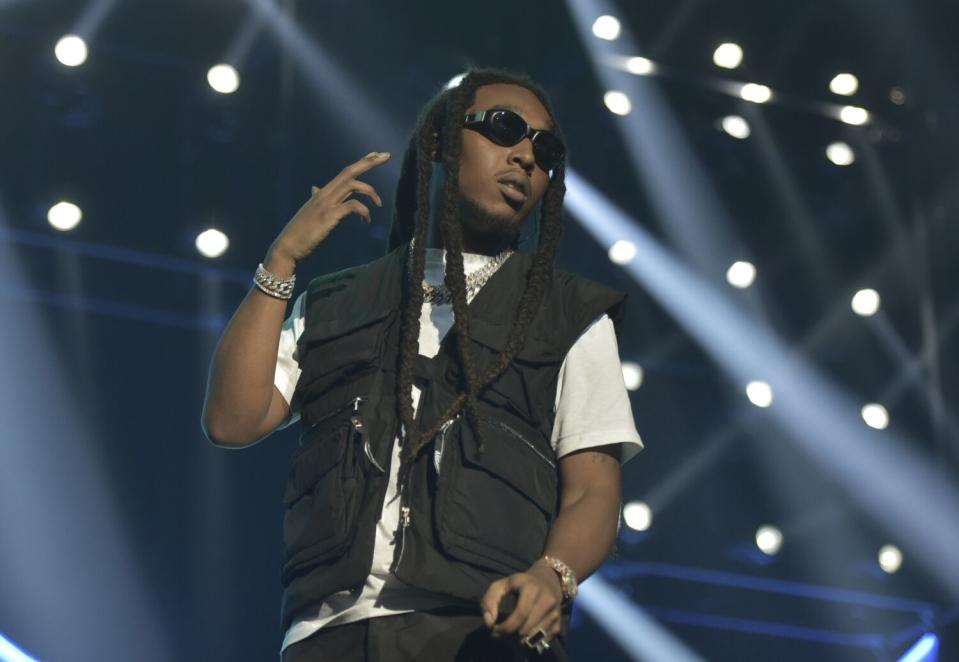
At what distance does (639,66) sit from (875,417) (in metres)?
1.65

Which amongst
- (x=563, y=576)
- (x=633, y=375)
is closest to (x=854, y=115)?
(x=633, y=375)

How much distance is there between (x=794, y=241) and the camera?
19.0 ft

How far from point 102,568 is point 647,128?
2636 mm

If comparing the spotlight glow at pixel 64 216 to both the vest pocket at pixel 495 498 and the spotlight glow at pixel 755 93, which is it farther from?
the vest pocket at pixel 495 498

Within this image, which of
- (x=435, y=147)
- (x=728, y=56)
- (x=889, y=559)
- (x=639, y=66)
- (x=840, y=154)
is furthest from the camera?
(x=840, y=154)

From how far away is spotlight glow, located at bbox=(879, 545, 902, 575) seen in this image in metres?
5.42

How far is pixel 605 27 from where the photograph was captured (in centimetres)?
554

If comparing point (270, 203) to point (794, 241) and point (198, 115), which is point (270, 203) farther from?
point (794, 241)

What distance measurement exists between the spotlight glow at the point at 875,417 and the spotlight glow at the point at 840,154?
1.02 m

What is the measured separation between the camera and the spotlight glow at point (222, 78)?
16.2ft

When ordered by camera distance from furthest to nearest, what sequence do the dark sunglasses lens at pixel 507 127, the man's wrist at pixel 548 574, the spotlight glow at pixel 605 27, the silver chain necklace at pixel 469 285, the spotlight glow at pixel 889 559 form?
the spotlight glow at pixel 605 27
the spotlight glow at pixel 889 559
the dark sunglasses lens at pixel 507 127
the silver chain necklace at pixel 469 285
the man's wrist at pixel 548 574

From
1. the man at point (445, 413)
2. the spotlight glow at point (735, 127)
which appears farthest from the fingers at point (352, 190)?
the spotlight glow at point (735, 127)

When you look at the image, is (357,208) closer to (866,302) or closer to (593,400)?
(593,400)

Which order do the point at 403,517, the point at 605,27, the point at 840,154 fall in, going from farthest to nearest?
the point at 840,154
the point at 605,27
the point at 403,517
